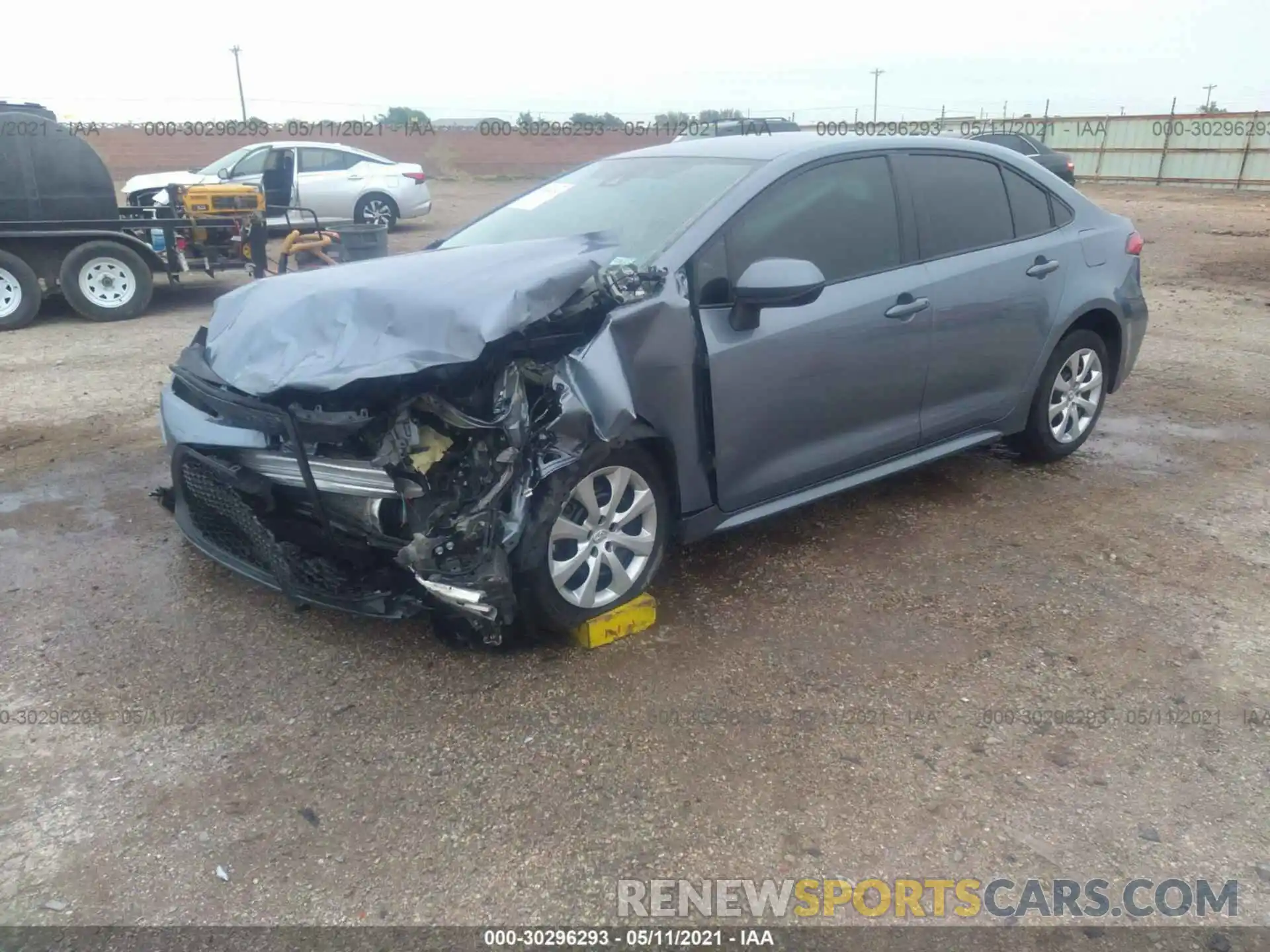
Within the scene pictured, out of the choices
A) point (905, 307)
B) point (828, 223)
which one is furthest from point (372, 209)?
point (905, 307)

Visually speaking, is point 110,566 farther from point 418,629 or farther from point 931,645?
point 931,645

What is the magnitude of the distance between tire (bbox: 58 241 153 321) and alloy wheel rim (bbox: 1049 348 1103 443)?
8.55 m

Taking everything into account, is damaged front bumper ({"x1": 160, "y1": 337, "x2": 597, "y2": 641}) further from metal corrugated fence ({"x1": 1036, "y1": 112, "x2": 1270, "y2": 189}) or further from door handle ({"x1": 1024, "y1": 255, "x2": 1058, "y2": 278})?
metal corrugated fence ({"x1": 1036, "y1": 112, "x2": 1270, "y2": 189})

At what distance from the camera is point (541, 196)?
4.61 metres

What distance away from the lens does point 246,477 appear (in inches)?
131

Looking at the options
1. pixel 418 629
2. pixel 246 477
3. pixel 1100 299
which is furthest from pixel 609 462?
pixel 1100 299

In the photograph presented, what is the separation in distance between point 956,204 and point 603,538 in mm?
2441

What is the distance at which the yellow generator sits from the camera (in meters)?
10.1

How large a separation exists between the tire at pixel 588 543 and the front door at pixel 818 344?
33cm

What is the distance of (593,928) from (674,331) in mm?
1950

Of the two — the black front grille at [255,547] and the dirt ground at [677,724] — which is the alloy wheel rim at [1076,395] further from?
the black front grille at [255,547]

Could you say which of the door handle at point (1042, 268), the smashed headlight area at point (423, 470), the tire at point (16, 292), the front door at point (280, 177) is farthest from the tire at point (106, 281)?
the door handle at point (1042, 268)

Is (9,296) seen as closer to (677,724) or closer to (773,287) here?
(773,287)

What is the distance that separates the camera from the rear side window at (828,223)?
3.73m
